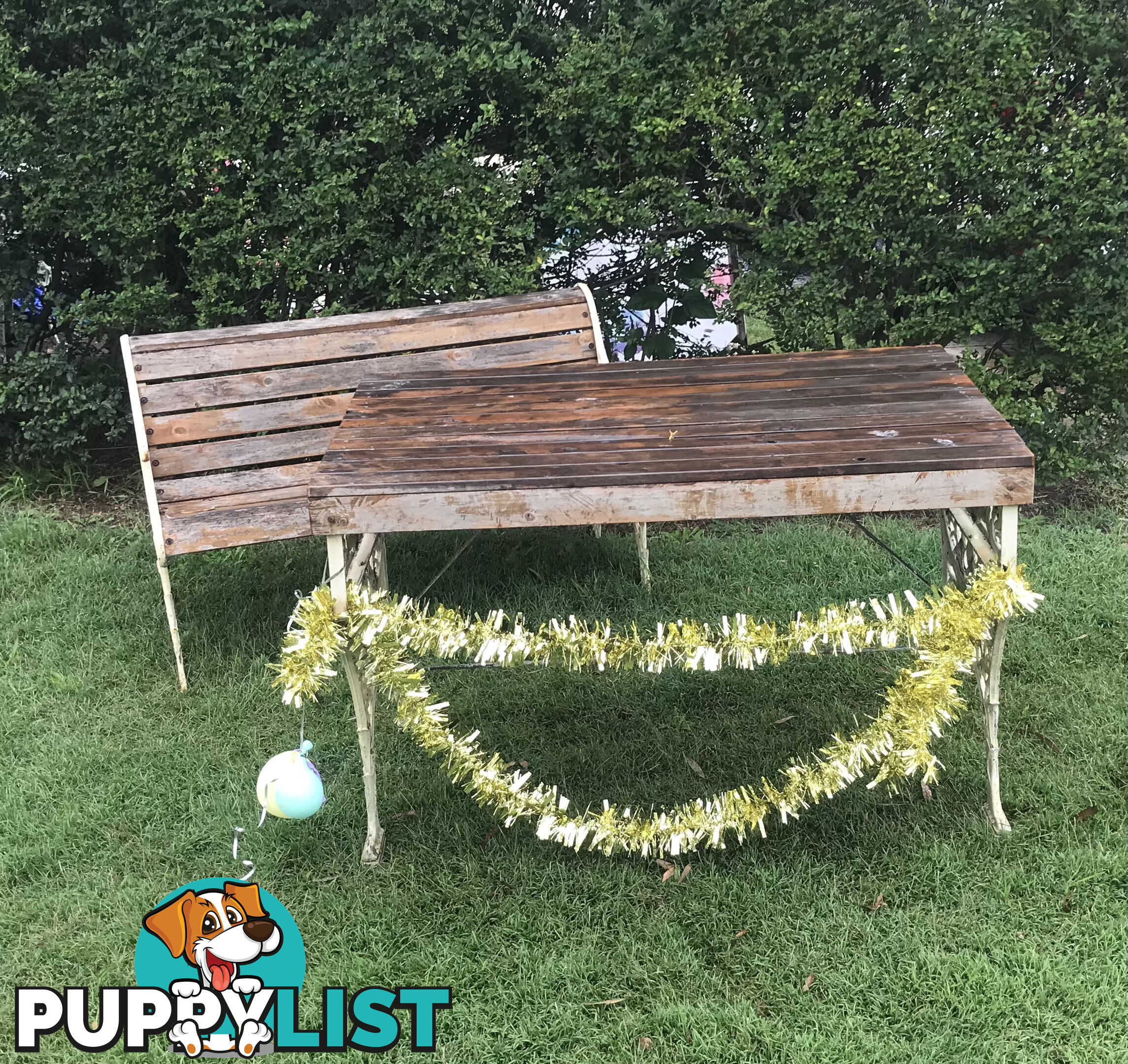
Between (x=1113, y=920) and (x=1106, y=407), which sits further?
(x=1106, y=407)

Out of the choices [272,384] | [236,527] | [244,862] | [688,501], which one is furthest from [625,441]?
[272,384]

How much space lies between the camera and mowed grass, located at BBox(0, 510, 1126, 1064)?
87.1 inches

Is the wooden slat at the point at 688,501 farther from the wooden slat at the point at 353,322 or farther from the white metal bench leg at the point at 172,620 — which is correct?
the wooden slat at the point at 353,322

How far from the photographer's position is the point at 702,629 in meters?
2.54

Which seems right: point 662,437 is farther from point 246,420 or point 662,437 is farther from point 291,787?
point 246,420

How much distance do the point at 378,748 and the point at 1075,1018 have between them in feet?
6.30

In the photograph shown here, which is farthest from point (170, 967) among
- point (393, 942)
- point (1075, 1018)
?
point (1075, 1018)

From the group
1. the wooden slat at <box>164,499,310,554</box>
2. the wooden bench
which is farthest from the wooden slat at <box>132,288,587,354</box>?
the wooden slat at <box>164,499,310,554</box>

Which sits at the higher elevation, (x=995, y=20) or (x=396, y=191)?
(x=995, y=20)

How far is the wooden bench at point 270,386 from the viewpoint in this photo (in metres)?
3.59

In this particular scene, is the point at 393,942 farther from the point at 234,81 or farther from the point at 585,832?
the point at 234,81

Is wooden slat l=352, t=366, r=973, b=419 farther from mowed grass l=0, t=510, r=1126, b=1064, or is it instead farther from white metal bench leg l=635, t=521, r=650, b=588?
white metal bench leg l=635, t=521, r=650, b=588

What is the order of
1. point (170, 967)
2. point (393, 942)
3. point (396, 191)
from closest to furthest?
point (170, 967), point (393, 942), point (396, 191)

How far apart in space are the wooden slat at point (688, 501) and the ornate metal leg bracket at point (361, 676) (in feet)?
0.37
